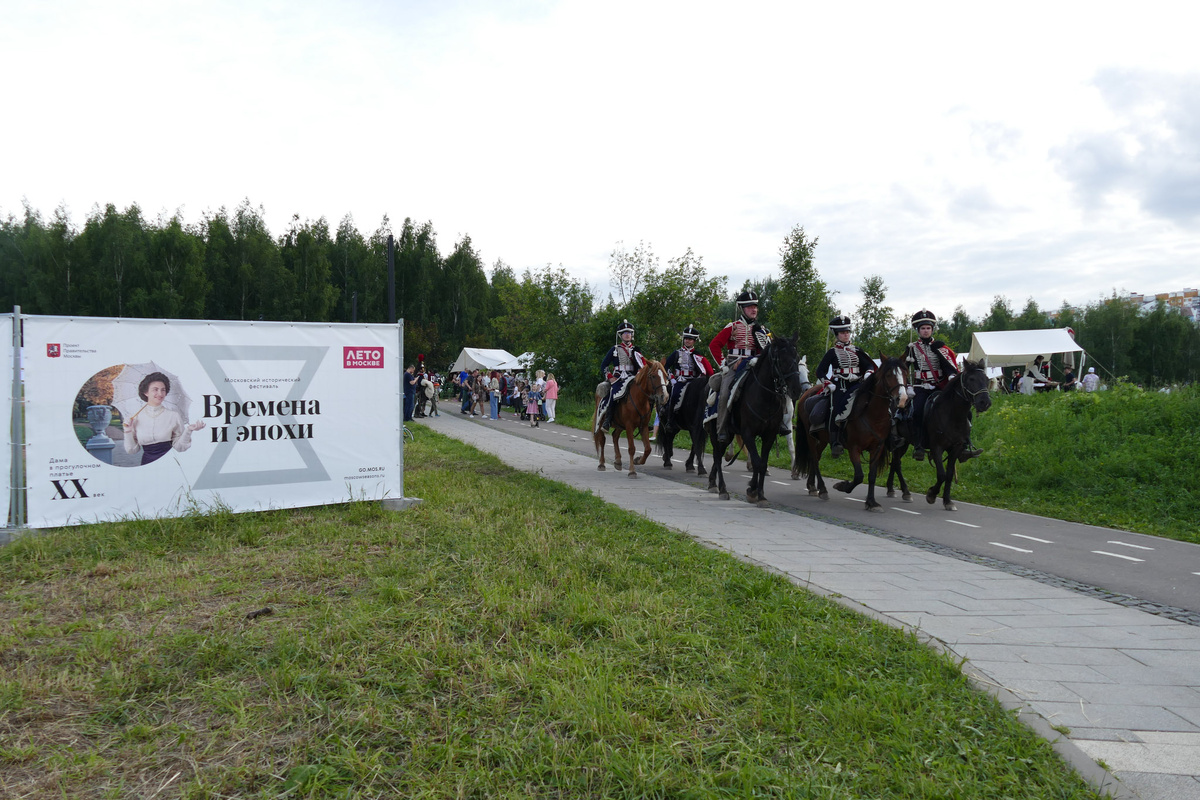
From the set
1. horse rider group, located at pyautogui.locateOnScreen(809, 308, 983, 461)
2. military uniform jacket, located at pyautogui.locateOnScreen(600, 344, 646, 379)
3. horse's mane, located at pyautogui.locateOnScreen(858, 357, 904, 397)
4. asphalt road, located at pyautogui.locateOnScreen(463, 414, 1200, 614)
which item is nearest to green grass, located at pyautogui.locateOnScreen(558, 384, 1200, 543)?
asphalt road, located at pyautogui.locateOnScreen(463, 414, 1200, 614)

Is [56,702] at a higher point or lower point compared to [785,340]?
lower

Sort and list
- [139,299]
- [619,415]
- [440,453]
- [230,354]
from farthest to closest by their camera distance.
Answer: [139,299] < [440,453] < [619,415] < [230,354]

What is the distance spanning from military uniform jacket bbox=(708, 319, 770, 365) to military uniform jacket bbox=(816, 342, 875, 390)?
921 mm

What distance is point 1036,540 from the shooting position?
800cm

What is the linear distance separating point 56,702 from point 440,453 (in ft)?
39.3

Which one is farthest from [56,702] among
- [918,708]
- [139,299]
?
[139,299]

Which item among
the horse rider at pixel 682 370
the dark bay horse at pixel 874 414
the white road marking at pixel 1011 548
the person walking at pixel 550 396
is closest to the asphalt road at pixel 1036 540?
the white road marking at pixel 1011 548

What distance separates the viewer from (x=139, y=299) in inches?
2292

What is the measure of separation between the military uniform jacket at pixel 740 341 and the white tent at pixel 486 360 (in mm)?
29499

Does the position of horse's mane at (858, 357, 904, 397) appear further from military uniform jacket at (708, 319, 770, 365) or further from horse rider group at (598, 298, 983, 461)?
military uniform jacket at (708, 319, 770, 365)

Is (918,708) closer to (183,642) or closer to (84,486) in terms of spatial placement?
(183,642)

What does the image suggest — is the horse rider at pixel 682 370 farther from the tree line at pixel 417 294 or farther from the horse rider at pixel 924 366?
the tree line at pixel 417 294

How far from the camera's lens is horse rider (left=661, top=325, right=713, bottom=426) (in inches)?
533

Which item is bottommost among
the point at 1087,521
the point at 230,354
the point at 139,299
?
the point at 1087,521
